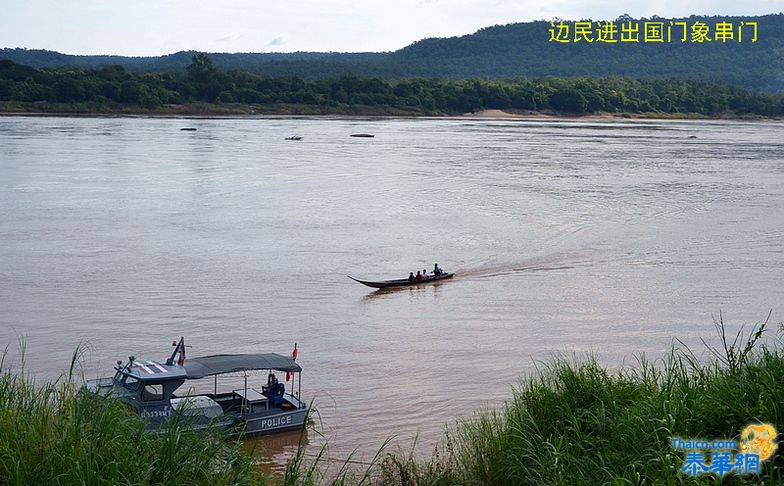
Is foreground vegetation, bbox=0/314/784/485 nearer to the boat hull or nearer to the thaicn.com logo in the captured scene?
the thaicn.com logo

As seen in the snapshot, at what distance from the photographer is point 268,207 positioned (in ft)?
125

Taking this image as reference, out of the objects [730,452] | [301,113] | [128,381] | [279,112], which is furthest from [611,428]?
[301,113]

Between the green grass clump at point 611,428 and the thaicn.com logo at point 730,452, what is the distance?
2.9 inches

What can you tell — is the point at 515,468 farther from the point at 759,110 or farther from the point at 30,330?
the point at 759,110

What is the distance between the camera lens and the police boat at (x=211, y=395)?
13.6 metres

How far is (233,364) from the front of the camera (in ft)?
47.3

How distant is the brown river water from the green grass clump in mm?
4093

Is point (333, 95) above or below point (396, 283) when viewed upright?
above

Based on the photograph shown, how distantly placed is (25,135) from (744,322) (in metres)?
60.4

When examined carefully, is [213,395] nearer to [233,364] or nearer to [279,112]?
[233,364]

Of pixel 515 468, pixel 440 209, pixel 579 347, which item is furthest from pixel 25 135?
pixel 515 468

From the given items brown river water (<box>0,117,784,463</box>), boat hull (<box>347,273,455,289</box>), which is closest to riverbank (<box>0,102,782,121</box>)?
brown river water (<box>0,117,784,463</box>)

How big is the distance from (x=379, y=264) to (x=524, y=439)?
1838 centimetres

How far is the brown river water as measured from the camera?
A: 1797 centimetres
